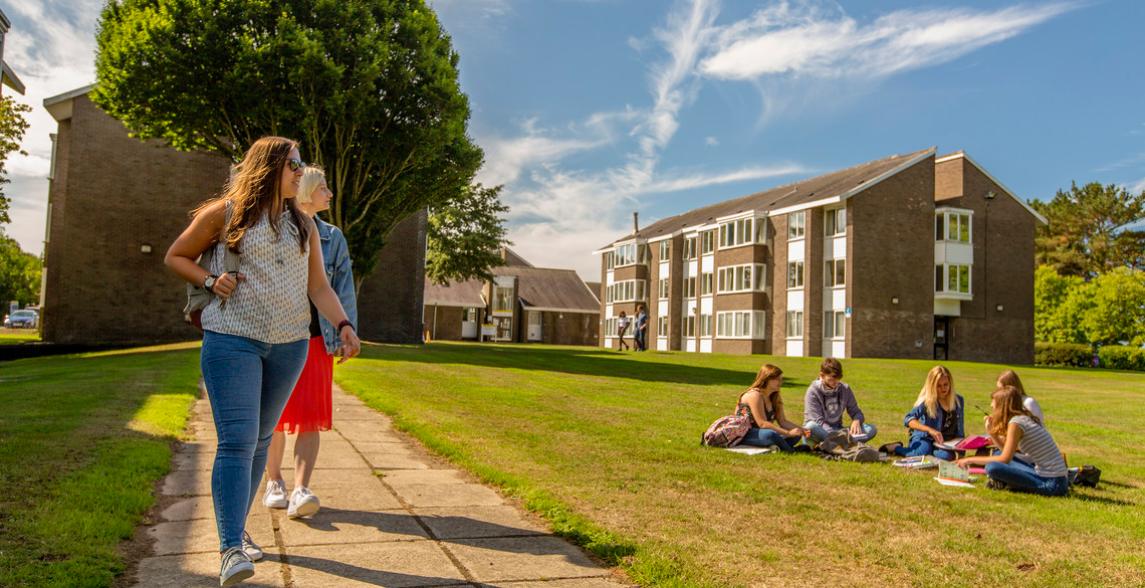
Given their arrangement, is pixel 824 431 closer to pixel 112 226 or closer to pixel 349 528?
pixel 349 528

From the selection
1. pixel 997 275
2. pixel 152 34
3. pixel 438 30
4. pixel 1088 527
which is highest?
pixel 438 30

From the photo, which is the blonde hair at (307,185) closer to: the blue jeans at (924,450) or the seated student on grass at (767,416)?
the seated student on grass at (767,416)

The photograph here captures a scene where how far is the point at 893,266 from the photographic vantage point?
43.0m

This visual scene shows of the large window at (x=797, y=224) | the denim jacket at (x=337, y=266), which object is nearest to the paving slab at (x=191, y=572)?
the denim jacket at (x=337, y=266)

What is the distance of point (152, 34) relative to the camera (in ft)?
70.3

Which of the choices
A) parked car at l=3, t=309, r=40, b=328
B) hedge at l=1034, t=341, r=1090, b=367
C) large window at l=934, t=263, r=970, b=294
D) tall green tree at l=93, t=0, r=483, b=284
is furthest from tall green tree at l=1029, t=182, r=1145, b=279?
parked car at l=3, t=309, r=40, b=328

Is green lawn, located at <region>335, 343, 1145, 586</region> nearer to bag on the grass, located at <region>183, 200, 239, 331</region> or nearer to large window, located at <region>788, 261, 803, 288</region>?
bag on the grass, located at <region>183, 200, 239, 331</region>

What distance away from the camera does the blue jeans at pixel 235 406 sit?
358cm

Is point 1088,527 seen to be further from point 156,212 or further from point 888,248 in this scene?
point 888,248

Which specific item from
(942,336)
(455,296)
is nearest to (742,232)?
(942,336)

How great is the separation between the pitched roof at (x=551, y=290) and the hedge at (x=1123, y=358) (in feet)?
134

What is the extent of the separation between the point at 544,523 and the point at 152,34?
21.1 metres

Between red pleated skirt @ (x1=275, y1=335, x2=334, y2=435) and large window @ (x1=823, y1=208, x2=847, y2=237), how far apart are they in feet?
135

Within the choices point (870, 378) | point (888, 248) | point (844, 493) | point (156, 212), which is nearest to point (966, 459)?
point (844, 493)
